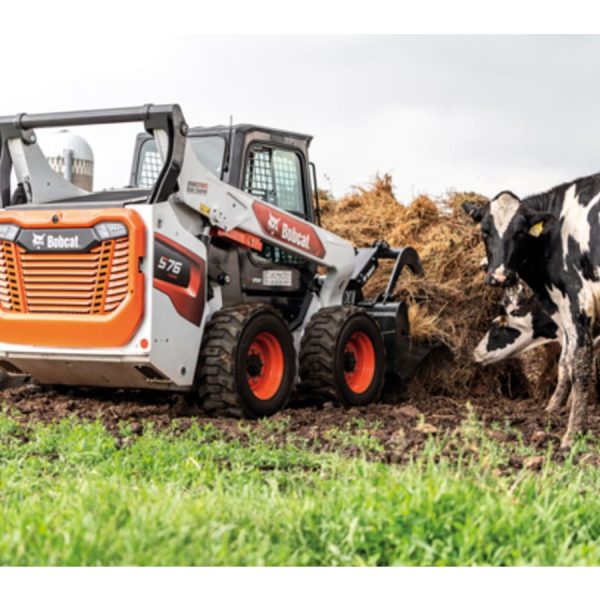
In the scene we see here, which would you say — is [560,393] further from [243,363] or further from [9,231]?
[9,231]

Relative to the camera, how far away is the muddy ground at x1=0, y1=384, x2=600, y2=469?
8273mm

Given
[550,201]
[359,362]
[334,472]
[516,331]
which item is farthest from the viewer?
[516,331]

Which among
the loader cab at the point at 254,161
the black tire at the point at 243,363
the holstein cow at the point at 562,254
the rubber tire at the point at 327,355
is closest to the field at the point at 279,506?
the black tire at the point at 243,363

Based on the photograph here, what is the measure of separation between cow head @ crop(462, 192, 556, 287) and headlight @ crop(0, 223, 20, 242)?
4267mm

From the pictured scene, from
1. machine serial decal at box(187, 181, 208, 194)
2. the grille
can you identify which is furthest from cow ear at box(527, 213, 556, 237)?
the grille

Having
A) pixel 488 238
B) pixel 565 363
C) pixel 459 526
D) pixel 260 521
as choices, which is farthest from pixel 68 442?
pixel 565 363

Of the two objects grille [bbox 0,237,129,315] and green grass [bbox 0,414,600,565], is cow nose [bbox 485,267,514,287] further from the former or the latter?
green grass [bbox 0,414,600,565]

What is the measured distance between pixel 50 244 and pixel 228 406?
2.10m

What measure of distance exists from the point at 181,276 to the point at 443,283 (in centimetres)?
448

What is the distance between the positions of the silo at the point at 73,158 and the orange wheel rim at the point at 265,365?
2.59m

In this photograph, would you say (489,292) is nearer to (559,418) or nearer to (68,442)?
(559,418)

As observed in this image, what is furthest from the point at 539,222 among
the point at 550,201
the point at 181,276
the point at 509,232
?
the point at 181,276

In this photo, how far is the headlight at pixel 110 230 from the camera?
9102mm

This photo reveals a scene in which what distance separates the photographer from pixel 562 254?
32.6ft
